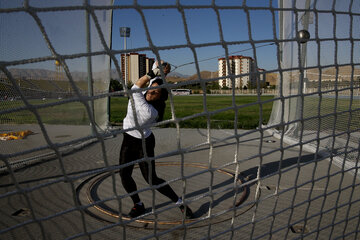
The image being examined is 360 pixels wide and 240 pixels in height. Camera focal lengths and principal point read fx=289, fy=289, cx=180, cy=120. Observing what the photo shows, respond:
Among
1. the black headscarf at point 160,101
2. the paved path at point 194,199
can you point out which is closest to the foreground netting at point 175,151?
the paved path at point 194,199

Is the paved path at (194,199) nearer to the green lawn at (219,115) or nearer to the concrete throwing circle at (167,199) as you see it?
the concrete throwing circle at (167,199)

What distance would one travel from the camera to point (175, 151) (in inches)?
65.6

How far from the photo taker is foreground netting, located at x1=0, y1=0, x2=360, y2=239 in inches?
61.0

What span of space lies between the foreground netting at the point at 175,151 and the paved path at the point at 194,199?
1cm

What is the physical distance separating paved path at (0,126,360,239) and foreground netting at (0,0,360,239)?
0.01 meters

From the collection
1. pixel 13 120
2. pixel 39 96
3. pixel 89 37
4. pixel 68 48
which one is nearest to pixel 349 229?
pixel 39 96

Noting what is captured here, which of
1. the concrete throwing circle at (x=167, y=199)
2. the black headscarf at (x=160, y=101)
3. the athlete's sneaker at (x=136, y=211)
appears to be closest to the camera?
the black headscarf at (x=160, y=101)

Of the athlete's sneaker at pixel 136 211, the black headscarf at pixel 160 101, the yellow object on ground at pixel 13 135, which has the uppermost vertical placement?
the black headscarf at pixel 160 101

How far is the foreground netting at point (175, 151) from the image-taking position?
5.08ft

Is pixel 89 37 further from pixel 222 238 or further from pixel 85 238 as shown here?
pixel 222 238

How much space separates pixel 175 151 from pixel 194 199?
0.40 m

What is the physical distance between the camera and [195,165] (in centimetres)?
445

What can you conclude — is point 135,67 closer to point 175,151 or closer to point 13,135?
point 13,135

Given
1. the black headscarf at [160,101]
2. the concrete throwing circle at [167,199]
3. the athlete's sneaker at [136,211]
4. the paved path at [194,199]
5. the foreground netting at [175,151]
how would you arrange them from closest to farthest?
the foreground netting at [175,151] < the paved path at [194,199] < the black headscarf at [160,101] < the concrete throwing circle at [167,199] < the athlete's sneaker at [136,211]
